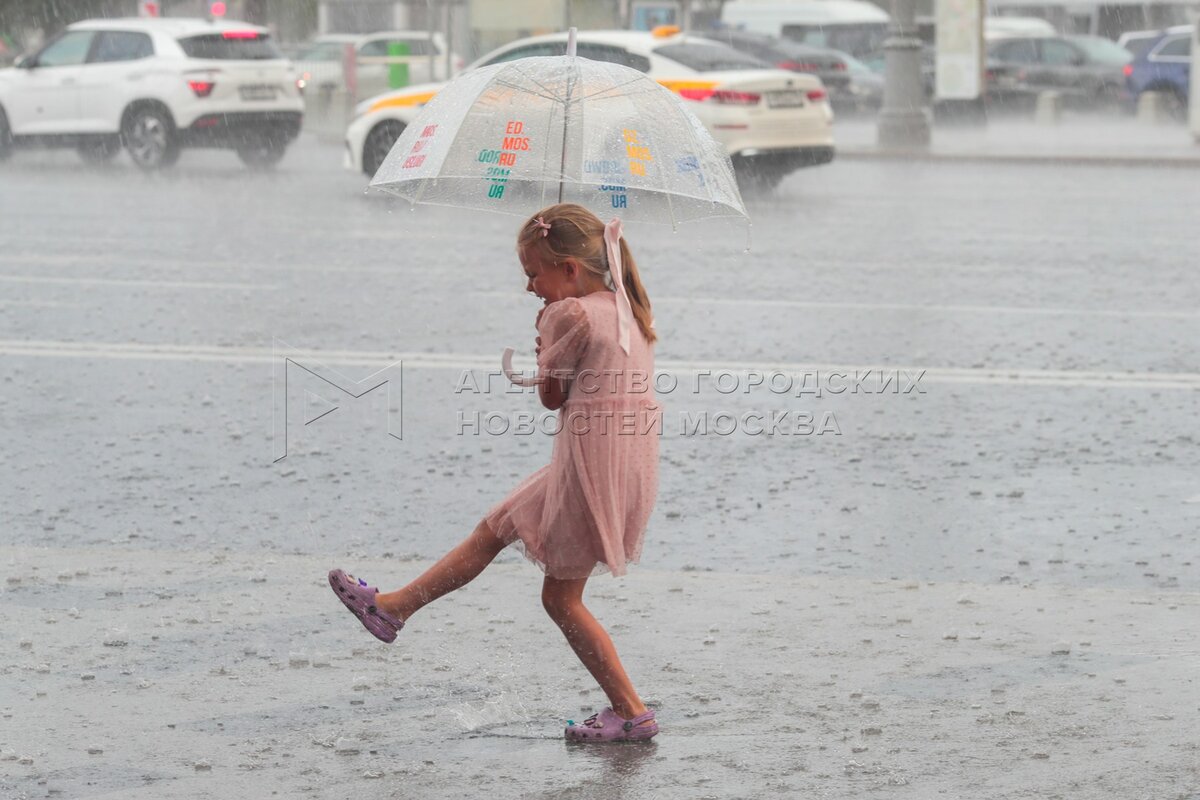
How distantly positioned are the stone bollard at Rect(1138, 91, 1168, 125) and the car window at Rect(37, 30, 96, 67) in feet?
55.7

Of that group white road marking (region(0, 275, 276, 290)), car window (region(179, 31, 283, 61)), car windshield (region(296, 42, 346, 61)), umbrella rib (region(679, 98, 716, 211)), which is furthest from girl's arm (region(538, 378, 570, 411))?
car windshield (region(296, 42, 346, 61))

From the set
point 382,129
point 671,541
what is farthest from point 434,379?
point 382,129

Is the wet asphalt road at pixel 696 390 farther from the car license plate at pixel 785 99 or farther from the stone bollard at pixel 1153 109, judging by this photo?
the stone bollard at pixel 1153 109

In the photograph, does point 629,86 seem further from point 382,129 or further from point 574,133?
point 382,129

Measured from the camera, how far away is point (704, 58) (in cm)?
1881

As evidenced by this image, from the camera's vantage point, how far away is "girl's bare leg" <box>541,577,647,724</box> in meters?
4.23

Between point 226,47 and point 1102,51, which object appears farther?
point 1102,51

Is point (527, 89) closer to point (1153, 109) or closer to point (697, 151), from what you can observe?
point (697, 151)

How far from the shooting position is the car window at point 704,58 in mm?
18656

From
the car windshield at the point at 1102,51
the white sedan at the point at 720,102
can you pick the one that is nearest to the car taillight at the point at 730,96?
the white sedan at the point at 720,102

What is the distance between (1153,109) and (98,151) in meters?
16.7

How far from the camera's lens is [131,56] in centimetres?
2172

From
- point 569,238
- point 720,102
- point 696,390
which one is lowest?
point 696,390

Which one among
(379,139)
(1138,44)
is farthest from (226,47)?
(1138,44)
